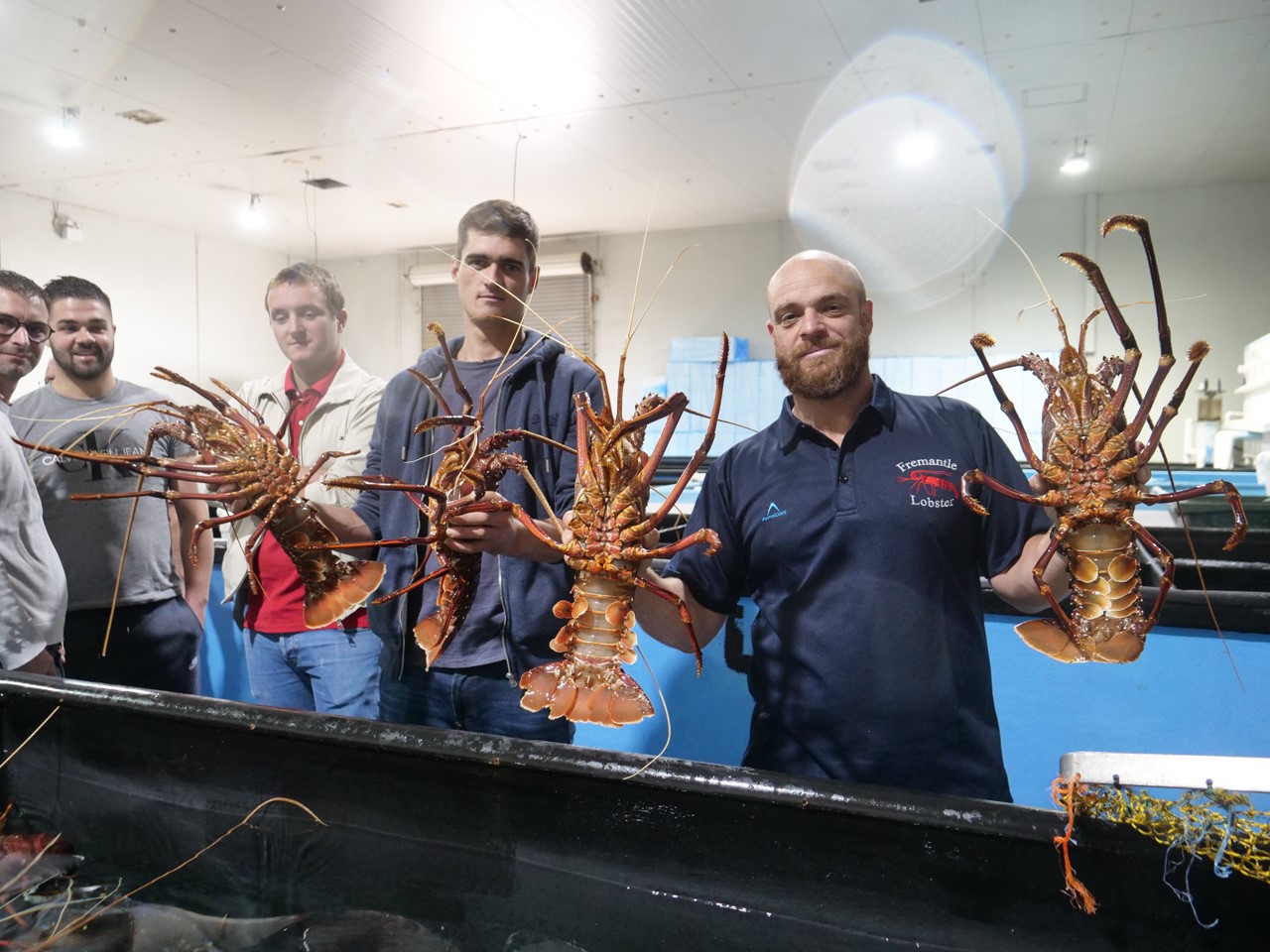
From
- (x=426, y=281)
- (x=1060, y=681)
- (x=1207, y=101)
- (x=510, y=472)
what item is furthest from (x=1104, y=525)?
(x=426, y=281)

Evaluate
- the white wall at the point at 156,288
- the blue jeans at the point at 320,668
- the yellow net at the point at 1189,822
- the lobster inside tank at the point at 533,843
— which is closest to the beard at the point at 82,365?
the blue jeans at the point at 320,668

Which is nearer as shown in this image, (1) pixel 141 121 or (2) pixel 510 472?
(2) pixel 510 472

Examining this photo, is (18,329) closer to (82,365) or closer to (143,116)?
(82,365)

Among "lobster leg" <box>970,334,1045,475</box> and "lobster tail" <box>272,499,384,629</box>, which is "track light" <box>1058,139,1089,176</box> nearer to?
"lobster leg" <box>970,334,1045,475</box>

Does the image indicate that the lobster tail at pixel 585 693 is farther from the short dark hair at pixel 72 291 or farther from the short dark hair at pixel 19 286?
the short dark hair at pixel 19 286

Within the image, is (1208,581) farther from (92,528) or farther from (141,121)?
(141,121)

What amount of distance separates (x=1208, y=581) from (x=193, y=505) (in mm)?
3035

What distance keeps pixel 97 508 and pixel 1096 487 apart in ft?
8.55

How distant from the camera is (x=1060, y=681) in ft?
6.76

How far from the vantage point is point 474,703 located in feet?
5.71

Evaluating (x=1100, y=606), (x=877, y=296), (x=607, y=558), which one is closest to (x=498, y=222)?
(x=607, y=558)

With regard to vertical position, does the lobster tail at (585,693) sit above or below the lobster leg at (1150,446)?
below

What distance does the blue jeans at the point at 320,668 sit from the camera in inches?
86.1

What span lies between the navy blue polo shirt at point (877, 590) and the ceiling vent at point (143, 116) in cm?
568
